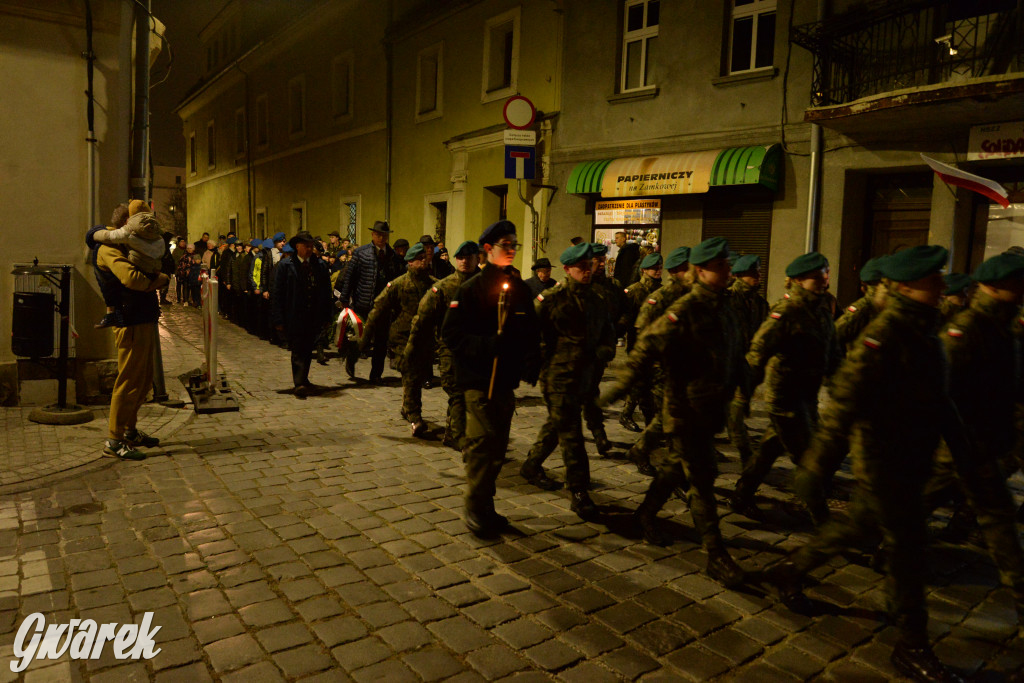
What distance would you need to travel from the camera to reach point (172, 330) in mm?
16703

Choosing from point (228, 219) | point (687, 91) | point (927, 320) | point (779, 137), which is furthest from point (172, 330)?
point (228, 219)

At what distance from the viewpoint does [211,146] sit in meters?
38.0

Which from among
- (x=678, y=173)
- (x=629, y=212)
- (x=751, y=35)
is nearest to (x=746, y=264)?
(x=678, y=173)

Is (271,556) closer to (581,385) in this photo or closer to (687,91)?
(581,385)

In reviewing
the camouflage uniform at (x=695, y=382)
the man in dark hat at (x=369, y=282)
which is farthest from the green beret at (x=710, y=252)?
the man in dark hat at (x=369, y=282)

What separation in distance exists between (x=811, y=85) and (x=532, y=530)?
9.96 m

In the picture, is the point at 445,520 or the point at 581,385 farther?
the point at 581,385

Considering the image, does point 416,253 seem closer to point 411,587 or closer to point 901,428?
point 411,587

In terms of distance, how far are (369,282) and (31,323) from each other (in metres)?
4.08

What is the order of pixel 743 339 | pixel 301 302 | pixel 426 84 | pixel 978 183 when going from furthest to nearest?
pixel 426 84
pixel 301 302
pixel 978 183
pixel 743 339

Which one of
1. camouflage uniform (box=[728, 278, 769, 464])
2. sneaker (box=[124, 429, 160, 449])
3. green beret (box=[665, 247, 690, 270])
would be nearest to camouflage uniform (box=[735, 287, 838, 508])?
camouflage uniform (box=[728, 278, 769, 464])

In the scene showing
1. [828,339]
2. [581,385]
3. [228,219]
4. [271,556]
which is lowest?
[271,556]

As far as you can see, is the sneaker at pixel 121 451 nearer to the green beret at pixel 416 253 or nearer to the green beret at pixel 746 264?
the green beret at pixel 416 253

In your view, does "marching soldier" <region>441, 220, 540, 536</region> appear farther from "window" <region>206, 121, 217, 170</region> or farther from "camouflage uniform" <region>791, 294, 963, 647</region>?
"window" <region>206, 121, 217, 170</region>
